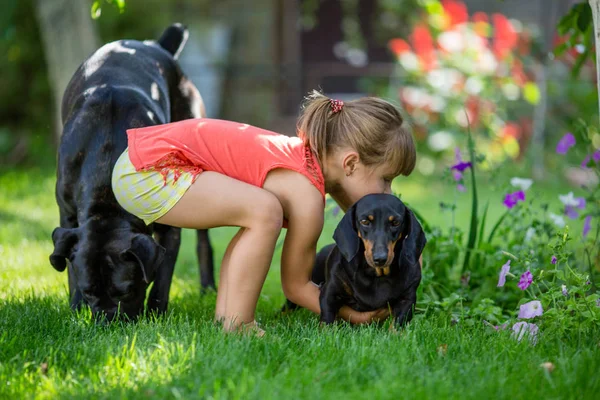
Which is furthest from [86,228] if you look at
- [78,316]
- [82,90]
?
[82,90]

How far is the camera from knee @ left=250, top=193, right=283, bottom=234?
336 centimetres

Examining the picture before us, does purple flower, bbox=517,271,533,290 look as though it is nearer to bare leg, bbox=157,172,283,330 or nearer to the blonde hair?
the blonde hair

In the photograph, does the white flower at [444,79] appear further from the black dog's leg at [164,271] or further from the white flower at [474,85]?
the black dog's leg at [164,271]

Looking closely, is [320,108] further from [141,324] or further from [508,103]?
[508,103]

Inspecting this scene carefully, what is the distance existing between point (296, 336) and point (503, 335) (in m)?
0.84

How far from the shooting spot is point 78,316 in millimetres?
3238

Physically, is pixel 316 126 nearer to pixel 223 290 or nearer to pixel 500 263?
pixel 223 290

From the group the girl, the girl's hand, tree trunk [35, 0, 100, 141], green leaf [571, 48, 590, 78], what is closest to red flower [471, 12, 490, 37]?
tree trunk [35, 0, 100, 141]

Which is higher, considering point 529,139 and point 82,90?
point 82,90

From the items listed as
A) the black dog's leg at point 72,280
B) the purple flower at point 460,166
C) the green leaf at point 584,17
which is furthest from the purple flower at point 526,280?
the black dog's leg at point 72,280

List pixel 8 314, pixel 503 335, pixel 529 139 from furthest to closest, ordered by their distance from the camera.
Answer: pixel 529 139
pixel 8 314
pixel 503 335

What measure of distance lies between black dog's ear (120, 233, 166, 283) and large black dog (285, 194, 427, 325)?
2.53ft

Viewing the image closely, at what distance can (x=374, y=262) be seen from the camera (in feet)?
10.4

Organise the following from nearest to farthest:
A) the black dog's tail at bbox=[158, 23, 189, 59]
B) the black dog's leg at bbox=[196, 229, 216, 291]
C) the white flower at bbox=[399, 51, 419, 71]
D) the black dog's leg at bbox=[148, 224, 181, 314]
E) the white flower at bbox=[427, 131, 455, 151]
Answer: the black dog's leg at bbox=[148, 224, 181, 314] < the black dog's leg at bbox=[196, 229, 216, 291] < the black dog's tail at bbox=[158, 23, 189, 59] < the white flower at bbox=[427, 131, 455, 151] < the white flower at bbox=[399, 51, 419, 71]
